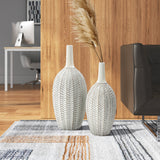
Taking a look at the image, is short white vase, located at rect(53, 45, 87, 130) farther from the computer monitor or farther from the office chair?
the office chair

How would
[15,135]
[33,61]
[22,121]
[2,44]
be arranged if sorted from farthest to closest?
[2,44], [33,61], [22,121], [15,135]

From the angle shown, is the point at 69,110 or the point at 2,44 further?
the point at 2,44

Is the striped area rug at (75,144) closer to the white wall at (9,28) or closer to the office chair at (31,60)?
the office chair at (31,60)

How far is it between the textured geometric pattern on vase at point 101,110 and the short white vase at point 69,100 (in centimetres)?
12

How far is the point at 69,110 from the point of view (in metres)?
1.77

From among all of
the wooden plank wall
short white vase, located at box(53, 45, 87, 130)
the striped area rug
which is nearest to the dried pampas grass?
short white vase, located at box(53, 45, 87, 130)

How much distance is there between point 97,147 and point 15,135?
55 cm

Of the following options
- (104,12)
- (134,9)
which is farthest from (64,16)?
(134,9)

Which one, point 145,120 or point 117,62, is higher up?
point 117,62

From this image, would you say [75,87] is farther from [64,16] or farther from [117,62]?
[64,16]

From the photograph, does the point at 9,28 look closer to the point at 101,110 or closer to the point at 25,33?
the point at 25,33

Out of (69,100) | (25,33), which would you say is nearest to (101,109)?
(69,100)

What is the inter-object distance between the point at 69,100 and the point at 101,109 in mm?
242

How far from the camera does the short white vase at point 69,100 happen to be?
177cm
